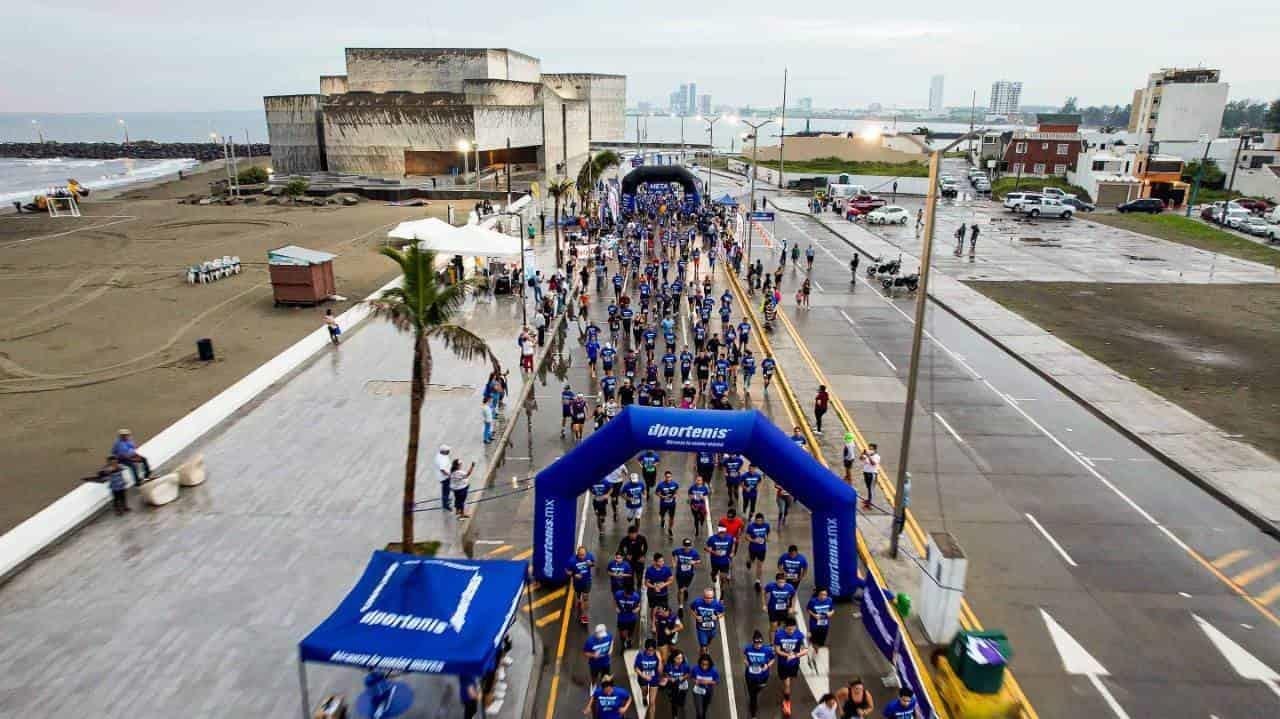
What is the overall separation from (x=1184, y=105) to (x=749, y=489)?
114210 mm

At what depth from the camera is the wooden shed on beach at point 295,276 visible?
3044 cm

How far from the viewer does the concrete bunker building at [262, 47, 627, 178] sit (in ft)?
249

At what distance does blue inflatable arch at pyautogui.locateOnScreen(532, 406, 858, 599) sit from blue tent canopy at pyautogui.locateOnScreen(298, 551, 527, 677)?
1979mm

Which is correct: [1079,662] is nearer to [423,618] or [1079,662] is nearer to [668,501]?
[668,501]

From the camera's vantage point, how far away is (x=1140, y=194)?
238 feet

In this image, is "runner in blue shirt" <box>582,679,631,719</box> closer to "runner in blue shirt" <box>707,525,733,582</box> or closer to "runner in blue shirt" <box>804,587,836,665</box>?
"runner in blue shirt" <box>804,587,836,665</box>

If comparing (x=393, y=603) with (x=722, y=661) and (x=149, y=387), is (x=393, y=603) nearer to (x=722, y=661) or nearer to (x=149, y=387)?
(x=722, y=661)

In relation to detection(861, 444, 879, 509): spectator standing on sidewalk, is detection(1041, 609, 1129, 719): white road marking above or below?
below

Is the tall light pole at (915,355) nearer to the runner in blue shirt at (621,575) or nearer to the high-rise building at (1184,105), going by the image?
the runner in blue shirt at (621,575)

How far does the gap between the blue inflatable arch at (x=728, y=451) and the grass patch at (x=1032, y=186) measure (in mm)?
76123

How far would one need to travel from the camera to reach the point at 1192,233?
5406 cm

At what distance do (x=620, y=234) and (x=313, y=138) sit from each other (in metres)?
56.5

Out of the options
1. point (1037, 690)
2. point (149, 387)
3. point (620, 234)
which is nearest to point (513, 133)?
point (620, 234)

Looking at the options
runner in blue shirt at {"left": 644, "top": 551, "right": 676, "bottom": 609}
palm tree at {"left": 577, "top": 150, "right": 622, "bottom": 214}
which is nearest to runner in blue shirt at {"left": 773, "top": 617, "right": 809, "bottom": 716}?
runner in blue shirt at {"left": 644, "top": 551, "right": 676, "bottom": 609}
